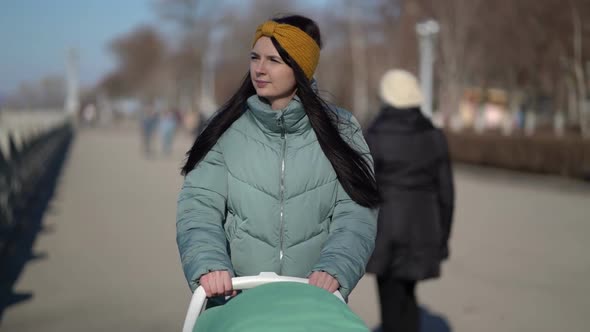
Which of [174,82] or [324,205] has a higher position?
[324,205]

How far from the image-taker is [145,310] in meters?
6.36

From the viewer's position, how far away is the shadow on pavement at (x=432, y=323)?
5941mm

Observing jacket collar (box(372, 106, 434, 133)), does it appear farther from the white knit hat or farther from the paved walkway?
the paved walkway

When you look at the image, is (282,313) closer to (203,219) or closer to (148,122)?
(203,219)

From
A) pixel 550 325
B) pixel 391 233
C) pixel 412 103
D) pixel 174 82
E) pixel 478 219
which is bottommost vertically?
pixel 174 82

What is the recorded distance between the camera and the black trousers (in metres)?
4.95

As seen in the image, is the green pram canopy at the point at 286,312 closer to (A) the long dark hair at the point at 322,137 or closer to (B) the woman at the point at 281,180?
(B) the woman at the point at 281,180

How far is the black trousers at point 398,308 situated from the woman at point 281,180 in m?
2.21

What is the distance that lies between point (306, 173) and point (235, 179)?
0.24 metres

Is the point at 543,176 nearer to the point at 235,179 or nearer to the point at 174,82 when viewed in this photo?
the point at 235,179

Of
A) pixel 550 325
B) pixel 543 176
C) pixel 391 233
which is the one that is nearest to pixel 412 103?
pixel 391 233

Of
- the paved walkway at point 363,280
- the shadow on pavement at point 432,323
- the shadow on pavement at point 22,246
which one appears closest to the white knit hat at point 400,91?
the shadow on pavement at point 432,323

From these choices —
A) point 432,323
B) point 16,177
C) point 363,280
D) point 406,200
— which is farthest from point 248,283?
point 16,177

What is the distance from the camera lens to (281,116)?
8.81 feet
